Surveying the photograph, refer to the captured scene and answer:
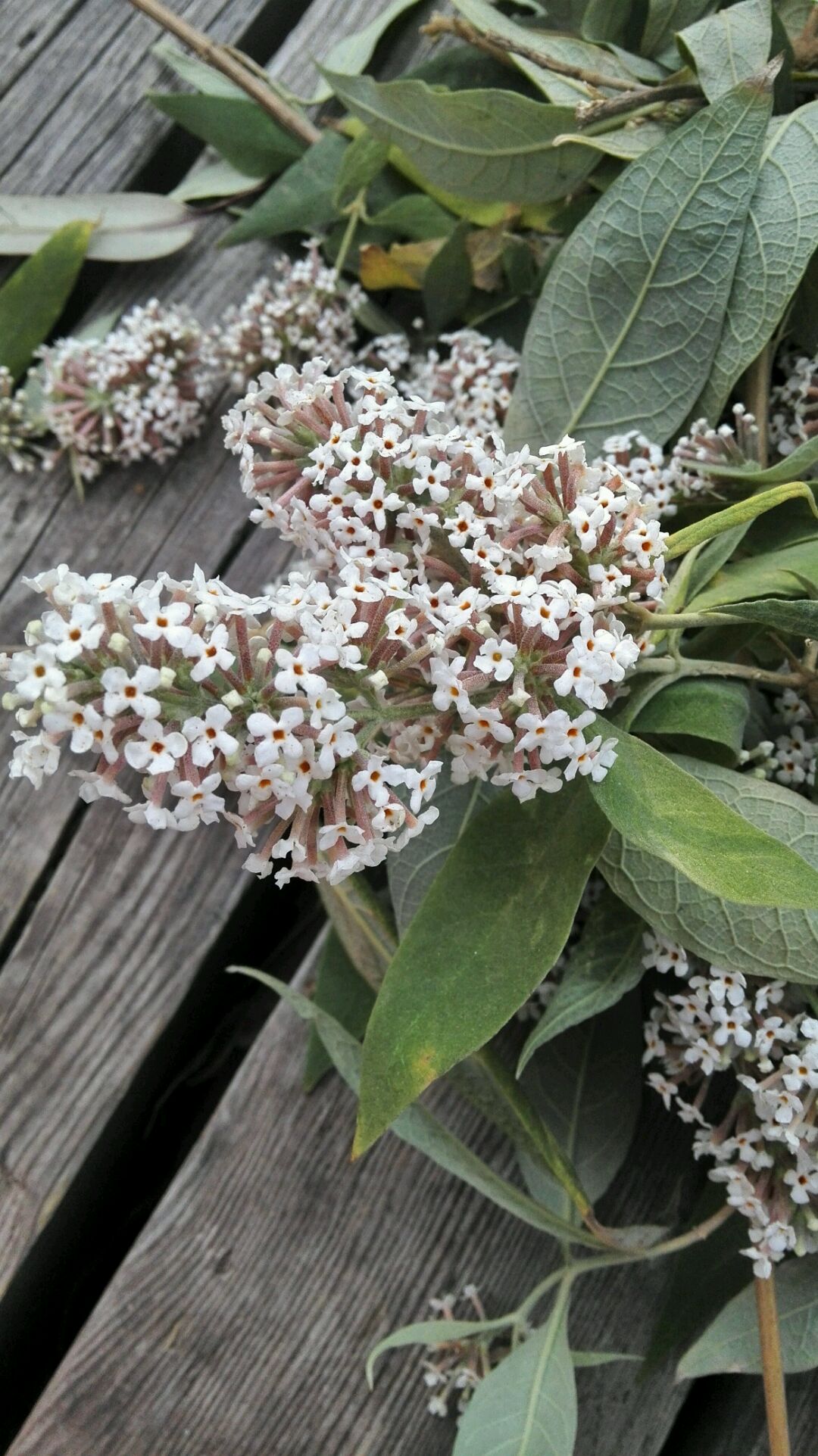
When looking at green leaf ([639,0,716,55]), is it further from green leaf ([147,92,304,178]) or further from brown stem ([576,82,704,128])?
green leaf ([147,92,304,178])

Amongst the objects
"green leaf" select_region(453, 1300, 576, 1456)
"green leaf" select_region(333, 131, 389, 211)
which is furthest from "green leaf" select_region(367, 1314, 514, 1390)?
"green leaf" select_region(333, 131, 389, 211)

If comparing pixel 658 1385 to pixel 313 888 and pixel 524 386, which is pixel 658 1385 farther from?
pixel 524 386

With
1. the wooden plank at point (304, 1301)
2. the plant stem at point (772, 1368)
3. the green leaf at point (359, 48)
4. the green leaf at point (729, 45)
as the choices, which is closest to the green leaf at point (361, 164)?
the green leaf at point (359, 48)

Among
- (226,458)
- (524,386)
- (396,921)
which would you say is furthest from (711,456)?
(226,458)

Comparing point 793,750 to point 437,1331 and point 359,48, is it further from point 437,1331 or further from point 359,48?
point 359,48

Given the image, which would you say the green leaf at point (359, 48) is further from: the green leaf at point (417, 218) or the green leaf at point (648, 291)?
the green leaf at point (648, 291)

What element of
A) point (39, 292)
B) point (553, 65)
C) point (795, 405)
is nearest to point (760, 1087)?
point (795, 405)
